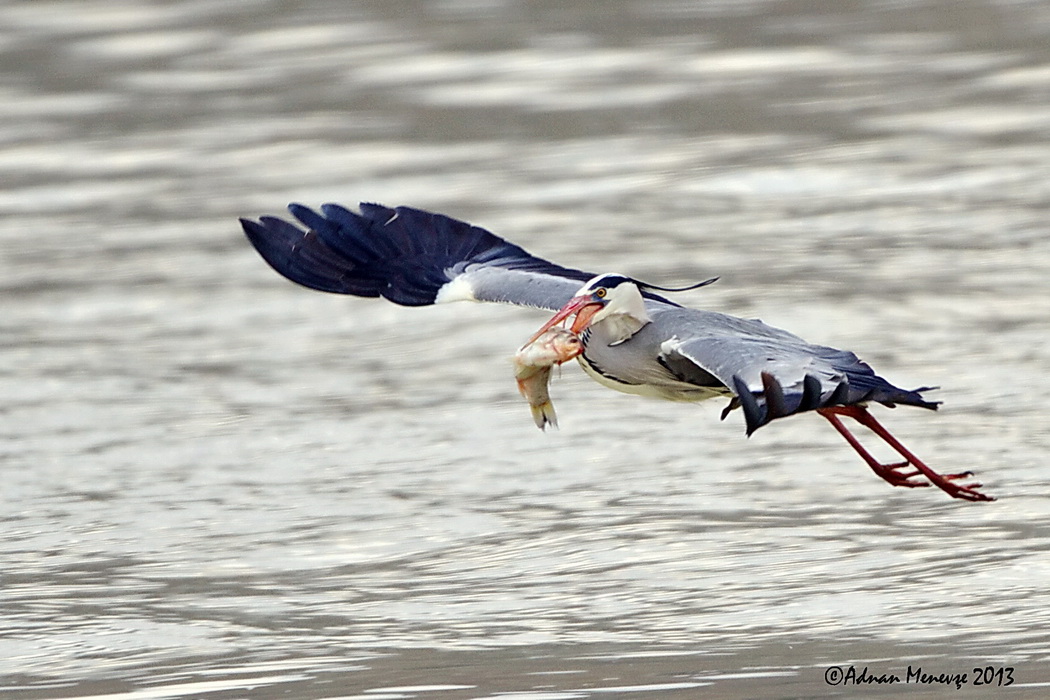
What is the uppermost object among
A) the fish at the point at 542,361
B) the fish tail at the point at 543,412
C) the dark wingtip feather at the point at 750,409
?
the dark wingtip feather at the point at 750,409

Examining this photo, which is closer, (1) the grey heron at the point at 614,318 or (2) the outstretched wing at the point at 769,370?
(2) the outstretched wing at the point at 769,370

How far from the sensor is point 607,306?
8.13 m

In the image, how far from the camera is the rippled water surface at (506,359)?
8422 millimetres

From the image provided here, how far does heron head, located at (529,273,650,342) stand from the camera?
26.7 ft

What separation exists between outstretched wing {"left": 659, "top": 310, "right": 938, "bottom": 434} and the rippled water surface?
1.03 meters

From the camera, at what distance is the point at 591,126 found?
16891 millimetres

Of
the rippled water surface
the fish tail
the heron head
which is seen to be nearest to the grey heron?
the heron head

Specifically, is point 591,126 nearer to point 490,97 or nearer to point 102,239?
point 490,97

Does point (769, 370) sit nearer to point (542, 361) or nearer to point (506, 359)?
point (542, 361)

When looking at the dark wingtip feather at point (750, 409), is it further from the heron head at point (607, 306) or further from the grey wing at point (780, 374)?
the heron head at point (607, 306)

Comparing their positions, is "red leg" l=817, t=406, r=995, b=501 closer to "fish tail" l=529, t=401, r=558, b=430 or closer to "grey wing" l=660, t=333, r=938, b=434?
"grey wing" l=660, t=333, r=938, b=434

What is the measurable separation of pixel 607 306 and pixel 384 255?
5.20 ft

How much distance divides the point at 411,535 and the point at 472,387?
7.18 feet

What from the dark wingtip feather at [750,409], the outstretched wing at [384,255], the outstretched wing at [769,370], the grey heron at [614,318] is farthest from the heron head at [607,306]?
the dark wingtip feather at [750,409]
